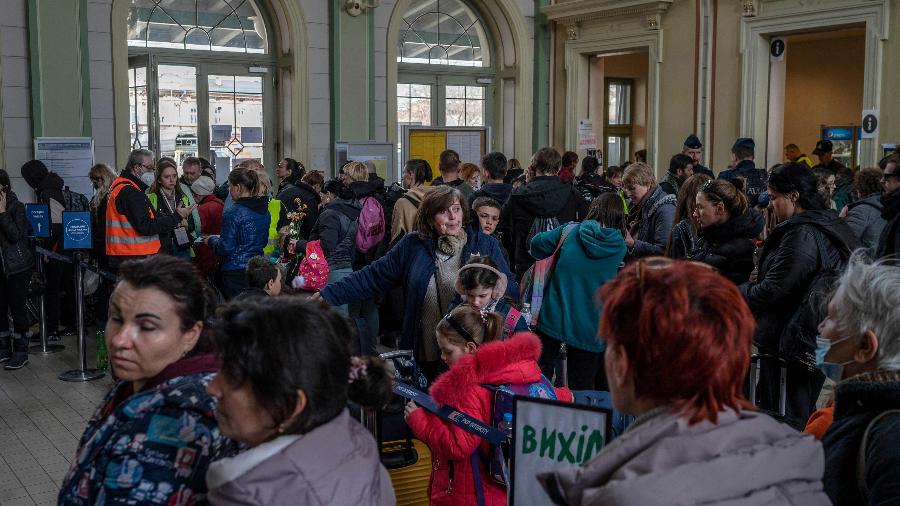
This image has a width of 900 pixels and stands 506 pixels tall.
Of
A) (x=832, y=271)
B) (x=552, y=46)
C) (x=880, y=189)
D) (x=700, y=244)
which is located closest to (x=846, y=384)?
(x=832, y=271)

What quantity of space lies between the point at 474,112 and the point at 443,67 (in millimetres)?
984

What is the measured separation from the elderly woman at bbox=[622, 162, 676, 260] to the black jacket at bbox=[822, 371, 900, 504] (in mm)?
3829

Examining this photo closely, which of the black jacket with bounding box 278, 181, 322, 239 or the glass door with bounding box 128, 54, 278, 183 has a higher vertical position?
the glass door with bounding box 128, 54, 278, 183

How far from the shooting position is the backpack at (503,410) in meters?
3.04

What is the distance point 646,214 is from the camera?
22.0ft

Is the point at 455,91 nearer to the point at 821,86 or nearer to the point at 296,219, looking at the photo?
the point at 821,86

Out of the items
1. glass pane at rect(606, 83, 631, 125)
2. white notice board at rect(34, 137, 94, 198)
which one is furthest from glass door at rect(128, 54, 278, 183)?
glass pane at rect(606, 83, 631, 125)

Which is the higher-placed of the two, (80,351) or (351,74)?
(351,74)

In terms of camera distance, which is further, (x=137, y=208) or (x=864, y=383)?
(x=137, y=208)

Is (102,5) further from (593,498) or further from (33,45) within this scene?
(593,498)

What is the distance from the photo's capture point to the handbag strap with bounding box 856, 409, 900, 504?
1.99 metres

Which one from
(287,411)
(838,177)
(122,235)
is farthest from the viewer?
Answer: (838,177)

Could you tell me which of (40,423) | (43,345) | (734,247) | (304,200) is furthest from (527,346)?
(43,345)

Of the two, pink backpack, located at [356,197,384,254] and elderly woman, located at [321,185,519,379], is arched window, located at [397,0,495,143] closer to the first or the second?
pink backpack, located at [356,197,384,254]
